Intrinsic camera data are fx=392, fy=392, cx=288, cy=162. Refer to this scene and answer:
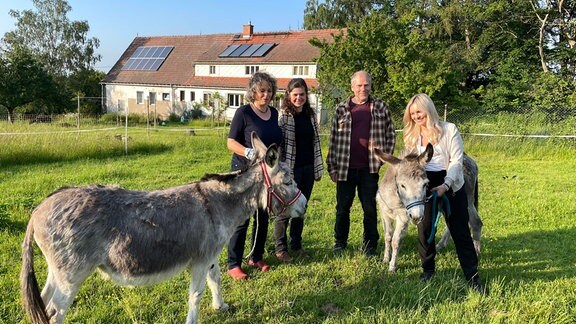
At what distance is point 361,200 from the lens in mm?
5328

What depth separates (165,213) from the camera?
→ 3.18m

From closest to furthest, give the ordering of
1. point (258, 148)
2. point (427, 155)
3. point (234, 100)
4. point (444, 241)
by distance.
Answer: point (258, 148) → point (427, 155) → point (444, 241) → point (234, 100)

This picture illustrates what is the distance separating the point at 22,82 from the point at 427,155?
33734 millimetres

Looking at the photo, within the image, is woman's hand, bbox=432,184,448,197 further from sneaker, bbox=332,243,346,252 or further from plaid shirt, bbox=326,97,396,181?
sneaker, bbox=332,243,346,252

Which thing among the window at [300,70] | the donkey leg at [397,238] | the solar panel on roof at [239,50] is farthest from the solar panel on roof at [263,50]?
the donkey leg at [397,238]

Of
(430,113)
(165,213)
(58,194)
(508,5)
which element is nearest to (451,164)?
(430,113)

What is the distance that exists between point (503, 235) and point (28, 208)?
7.55 m

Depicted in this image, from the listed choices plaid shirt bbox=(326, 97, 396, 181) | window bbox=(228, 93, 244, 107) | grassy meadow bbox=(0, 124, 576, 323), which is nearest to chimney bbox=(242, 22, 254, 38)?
window bbox=(228, 93, 244, 107)

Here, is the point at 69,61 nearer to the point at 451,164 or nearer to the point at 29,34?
the point at 29,34

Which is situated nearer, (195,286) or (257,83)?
(195,286)

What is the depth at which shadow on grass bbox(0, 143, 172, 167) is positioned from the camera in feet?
35.9

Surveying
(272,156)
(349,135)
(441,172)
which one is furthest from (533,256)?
(272,156)

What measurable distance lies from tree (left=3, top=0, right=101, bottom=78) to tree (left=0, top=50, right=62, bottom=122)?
974 cm

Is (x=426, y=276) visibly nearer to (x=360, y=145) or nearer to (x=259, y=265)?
(x=360, y=145)
